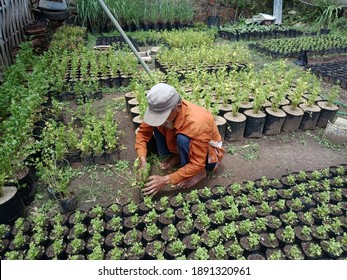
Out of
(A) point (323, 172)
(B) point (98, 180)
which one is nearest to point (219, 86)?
(A) point (323, 172)

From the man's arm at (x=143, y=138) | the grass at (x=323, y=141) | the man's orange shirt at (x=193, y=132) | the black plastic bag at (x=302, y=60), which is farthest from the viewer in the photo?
the black plastic bag at (x=302, y=60)

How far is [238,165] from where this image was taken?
11.6 ft

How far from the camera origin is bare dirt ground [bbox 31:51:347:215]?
10.1 ft

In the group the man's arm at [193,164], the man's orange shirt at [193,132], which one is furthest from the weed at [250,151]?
the man's arm at [193,164]

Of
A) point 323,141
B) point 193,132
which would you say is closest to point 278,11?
point 323,141

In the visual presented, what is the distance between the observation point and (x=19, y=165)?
2889mm

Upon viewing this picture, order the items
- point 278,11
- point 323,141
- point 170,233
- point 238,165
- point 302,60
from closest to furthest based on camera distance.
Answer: point 170,233 → point 238,165 → point 323,141 → point 302,60 → point 278,11

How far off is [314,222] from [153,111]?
5.97 ft

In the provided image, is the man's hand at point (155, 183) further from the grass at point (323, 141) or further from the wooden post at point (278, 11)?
the wooden post at point (278, 11)

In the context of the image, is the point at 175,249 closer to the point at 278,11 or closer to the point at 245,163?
the point at 245,163

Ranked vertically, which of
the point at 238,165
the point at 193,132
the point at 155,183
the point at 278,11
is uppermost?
the point at 278,11

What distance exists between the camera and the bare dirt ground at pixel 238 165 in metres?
3.07

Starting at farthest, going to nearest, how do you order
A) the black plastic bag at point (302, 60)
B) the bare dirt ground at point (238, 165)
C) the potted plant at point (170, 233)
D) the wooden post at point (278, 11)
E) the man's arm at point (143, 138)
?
the wooden post at point (278, 11) < the black plastic bag at point (302, 60) < the bare dirt ground at point (238, 165) < the man's arm at point (143, 138) < the potted plant at point (170, 233)

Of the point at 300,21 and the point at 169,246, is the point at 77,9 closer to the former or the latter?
the point at 300,21
